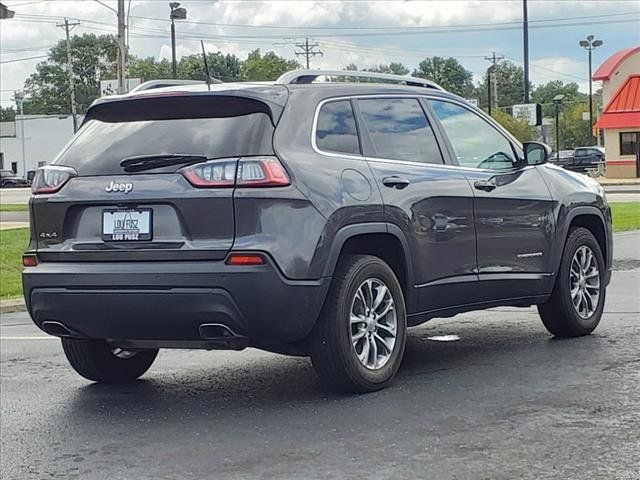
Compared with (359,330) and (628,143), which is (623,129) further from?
(359,330)

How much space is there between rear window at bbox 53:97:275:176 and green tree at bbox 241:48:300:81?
307ft

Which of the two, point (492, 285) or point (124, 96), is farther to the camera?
point (492, 285)

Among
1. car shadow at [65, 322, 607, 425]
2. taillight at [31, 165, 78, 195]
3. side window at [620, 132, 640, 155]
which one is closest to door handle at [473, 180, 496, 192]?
car shadow at [65, 322, 607, 425]

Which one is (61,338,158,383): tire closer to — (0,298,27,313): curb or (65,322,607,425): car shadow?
(65,322,607,425): car shadow

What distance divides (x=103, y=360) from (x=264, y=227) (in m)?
1.83

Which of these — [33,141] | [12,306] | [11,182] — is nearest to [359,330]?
[12,306]

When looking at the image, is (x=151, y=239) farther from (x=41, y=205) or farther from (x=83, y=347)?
(x=83, y=347)

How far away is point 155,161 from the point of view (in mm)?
5820

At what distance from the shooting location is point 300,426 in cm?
545

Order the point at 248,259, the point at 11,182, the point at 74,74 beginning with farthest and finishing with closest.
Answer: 1. the point at 74,74
2. the point at 11,182
3. the point at 248,259

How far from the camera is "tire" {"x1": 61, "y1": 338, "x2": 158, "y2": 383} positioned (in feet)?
21.9

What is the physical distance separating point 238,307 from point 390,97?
1965 mm

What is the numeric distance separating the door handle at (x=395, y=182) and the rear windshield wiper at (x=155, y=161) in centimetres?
112

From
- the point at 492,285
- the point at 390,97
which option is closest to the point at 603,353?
the point at 492,285
